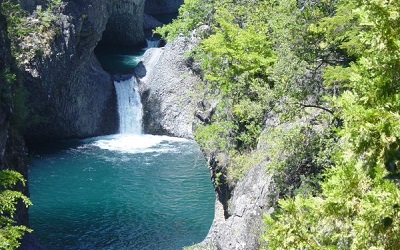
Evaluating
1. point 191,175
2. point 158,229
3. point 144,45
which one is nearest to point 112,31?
point 144,45

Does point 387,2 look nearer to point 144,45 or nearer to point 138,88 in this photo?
point 138,88

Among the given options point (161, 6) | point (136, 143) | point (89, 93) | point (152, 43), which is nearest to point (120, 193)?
point (136, 143)

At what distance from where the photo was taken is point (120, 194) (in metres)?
26.4

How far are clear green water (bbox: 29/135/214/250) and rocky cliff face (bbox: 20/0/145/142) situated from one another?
134 cm

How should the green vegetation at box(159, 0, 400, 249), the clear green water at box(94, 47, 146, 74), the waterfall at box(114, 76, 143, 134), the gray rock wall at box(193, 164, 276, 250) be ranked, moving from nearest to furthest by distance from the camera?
the green vegetation at box(159, 0, 400, 249) → the gray rock wall at box(193, 164, 276, 250) → the waterfall at box(114, 76, 143, 134) → the clear green water at box(94, 47, 146, 74)

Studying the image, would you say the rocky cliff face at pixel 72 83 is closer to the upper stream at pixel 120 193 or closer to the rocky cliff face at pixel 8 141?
the upper stream at pixel 120 193

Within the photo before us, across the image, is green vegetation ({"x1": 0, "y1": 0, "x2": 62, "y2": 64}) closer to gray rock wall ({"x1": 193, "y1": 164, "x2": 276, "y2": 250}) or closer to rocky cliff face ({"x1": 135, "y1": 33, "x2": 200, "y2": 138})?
rocky cliff face ({"x1": 135, "y1": 33, "x2": 200, "y2": 138})

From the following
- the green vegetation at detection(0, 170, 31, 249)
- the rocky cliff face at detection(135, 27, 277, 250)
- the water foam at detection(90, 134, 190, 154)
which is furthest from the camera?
the water foam at detection(90, 134, 190, 154)

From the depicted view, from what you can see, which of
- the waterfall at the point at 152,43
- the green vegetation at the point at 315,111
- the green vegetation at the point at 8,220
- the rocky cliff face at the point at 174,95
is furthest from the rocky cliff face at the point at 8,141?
the waterfall at the point at 152,43

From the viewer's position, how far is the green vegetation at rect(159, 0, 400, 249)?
6.25m

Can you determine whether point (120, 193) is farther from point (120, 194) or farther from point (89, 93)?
point (89, 93)

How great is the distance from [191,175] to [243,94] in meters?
10.0

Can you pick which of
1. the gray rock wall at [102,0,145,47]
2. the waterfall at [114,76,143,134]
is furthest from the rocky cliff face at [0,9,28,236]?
the gray rock wall at [102,0,145,47]

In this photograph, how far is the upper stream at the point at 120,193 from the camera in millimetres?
22125
